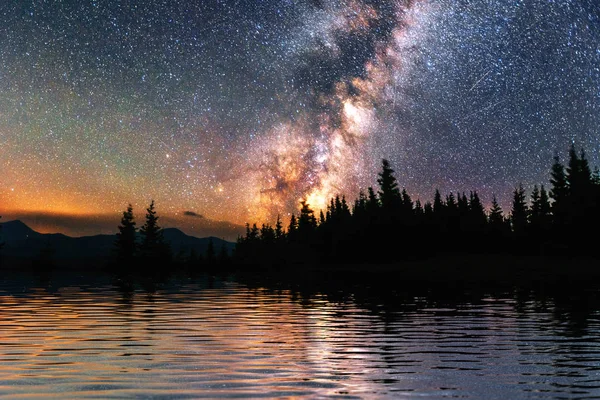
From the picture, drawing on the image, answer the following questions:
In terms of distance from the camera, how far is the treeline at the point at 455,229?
9841 centimetres

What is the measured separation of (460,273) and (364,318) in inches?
2409

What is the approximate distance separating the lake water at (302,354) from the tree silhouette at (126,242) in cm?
10559

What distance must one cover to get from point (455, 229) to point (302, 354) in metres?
112

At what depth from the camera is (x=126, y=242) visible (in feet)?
419

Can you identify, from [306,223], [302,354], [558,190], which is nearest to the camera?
[302,354]

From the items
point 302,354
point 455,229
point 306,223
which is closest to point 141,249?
point 306,223

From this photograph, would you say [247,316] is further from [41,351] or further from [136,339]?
[41,351]

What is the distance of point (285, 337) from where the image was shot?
661 inches

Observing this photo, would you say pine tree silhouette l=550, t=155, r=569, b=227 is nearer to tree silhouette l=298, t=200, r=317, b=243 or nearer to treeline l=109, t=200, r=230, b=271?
tree silhouette l=298, t=200, r=317, b=243

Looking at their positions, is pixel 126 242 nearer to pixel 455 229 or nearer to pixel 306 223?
pixel 306 223

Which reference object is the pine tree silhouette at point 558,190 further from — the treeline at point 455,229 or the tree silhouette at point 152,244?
the tree silhouette at point 152,244

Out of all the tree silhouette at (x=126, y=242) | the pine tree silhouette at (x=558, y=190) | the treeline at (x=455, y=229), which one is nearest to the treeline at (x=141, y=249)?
the tree silhouette at (x=126, y=242)

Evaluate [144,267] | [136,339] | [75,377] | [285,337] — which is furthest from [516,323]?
[144,267]

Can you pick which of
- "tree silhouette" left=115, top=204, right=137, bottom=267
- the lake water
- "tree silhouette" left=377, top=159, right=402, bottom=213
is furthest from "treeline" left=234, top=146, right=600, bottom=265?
the lake water
